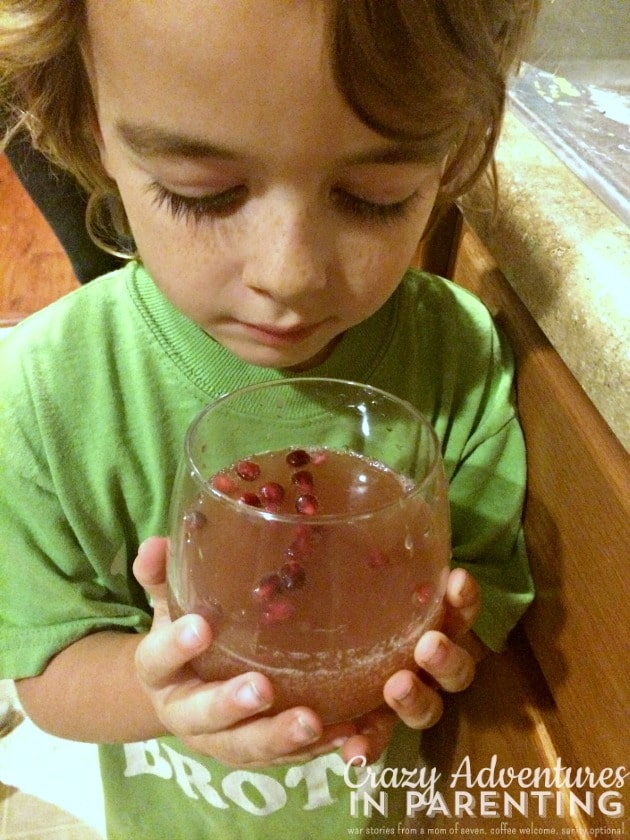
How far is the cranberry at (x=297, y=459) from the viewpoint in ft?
1.52

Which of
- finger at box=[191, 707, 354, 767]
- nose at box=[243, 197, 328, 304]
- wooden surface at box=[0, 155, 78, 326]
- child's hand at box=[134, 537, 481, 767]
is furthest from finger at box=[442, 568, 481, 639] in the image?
wooden surface at box=[0, 155, 78, 326]

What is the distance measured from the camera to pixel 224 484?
439 millimetres

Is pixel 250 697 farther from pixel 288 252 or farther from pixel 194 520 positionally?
pixel 288 252

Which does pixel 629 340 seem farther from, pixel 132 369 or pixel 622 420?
pixel 132 369

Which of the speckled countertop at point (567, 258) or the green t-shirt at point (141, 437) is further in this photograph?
the green t-shirt at point (141, 437)

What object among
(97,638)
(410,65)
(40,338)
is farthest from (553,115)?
(97,638)

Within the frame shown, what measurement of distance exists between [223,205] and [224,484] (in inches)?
6.7

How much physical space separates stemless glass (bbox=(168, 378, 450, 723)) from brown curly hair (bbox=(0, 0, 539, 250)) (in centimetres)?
18

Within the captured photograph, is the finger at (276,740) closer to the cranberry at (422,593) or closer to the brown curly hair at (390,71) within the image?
the cranberry at (422,593)

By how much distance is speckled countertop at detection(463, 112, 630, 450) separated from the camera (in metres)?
0.44

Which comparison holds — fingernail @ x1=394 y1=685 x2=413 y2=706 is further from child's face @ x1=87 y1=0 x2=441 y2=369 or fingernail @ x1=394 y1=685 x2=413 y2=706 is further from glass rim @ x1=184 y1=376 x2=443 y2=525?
child's face @ x1=87 y1=0 x2=441 y2=369

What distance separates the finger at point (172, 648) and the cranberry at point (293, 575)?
0.19 feet

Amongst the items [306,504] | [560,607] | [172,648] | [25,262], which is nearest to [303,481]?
[306,504]

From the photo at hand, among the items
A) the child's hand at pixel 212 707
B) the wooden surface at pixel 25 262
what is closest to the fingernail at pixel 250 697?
the child's hand at pixel 212 707
